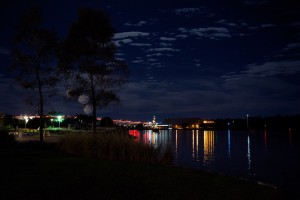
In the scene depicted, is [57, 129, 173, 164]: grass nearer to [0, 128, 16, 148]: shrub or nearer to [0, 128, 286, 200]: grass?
[0, 128, 286, 200]: grass

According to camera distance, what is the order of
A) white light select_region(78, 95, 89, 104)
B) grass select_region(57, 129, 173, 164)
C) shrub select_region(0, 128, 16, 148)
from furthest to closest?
white light select_region(78, 95, 89, 104), shrub select_region(0, 128, 16, 148), grass select_region(57, 129, 173, 164)

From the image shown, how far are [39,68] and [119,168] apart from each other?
14.3 meters

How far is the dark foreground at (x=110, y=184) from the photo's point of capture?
26.7ft

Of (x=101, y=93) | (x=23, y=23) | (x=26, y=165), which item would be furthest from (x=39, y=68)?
(x=26, y=165)

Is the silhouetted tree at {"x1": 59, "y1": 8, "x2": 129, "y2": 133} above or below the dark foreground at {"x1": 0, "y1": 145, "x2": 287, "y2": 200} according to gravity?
above

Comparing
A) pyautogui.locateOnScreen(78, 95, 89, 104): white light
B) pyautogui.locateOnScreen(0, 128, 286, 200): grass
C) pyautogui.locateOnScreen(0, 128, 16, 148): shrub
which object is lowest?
pyautogui.locateOnScreen(0, 128, 286, 200): grass

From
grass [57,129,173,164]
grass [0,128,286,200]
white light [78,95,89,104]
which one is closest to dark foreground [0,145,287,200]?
grass [0,128,286,200]

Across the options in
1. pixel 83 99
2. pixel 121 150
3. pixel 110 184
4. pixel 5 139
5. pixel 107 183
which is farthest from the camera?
pixel 83 99

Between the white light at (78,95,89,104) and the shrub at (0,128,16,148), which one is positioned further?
the white light at (78,95,89,104)

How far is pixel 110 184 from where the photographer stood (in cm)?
923

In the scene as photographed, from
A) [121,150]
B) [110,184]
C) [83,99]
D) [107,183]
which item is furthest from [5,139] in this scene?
[110,184]

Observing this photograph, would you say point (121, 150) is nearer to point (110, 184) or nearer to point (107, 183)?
point (107, 183)

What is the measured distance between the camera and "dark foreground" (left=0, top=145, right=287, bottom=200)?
812 centimetres

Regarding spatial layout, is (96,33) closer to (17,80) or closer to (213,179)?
(17,80)
